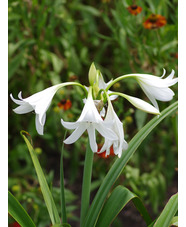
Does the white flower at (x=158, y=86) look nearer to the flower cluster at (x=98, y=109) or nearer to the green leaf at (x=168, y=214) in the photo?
the flower cluster at (x=98, y=109)

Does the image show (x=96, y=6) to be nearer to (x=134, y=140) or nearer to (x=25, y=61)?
(x=25, y=61)

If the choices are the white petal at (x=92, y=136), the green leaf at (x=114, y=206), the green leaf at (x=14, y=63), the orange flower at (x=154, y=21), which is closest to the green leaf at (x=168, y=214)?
the green leaf at (x=114, y=206)

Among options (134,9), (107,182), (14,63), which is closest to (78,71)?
(14,63)

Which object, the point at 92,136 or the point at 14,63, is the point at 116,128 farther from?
the point at 14,63

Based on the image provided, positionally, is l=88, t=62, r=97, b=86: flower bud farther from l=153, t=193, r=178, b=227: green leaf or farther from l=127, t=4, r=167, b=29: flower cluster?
l=127, t=4, r=167, b=29: flower cluster

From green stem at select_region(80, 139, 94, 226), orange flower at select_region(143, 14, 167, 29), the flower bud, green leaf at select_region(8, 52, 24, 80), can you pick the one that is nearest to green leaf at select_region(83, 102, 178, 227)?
green stem at select_region(80, 139, 94, 226)

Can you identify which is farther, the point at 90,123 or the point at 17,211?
the point at 17,211

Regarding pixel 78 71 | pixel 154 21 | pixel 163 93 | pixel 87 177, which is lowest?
pixel 87 177
